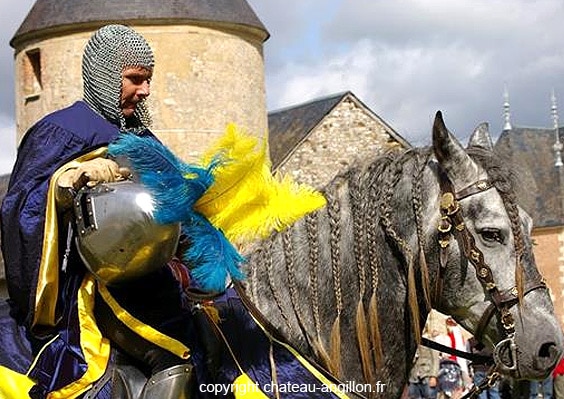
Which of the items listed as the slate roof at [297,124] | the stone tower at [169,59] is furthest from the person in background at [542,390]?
the slate roof at [297,124]

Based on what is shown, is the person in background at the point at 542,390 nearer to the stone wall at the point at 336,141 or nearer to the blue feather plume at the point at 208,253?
the blue feather plume at the point at 208,253

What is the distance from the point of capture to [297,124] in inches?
1316

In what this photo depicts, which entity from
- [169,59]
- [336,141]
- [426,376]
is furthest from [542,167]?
[426,376]

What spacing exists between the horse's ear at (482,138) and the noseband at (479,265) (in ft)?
1.07

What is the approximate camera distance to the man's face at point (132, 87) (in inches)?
166

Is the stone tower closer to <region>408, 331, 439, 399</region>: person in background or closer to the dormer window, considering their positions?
the dormer window

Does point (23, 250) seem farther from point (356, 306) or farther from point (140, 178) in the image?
point (356, 306)

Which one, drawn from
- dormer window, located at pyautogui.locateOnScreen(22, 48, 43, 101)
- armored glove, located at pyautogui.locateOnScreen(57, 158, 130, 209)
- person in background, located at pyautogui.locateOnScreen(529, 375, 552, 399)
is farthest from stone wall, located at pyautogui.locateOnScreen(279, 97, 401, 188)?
armored glove, located at pyautogui.locateOnScreen(57, 158, 130, 209)

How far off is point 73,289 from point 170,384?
45 cm

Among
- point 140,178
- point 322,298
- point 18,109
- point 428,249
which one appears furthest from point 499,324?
point 18,109

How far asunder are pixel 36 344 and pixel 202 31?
69.4 feet

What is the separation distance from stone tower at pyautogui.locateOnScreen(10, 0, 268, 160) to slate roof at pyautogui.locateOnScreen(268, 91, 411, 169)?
595cm

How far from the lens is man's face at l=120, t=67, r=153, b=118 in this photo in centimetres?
421

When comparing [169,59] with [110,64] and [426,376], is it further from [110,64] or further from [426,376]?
[110,64]
